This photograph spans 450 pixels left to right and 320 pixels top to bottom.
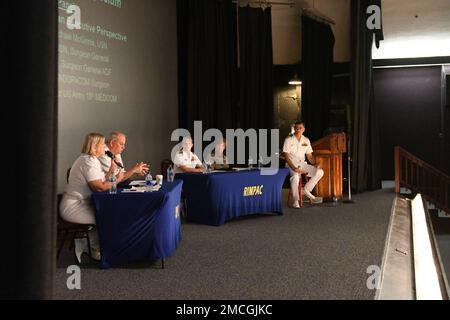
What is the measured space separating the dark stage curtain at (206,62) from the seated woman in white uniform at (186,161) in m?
2.52

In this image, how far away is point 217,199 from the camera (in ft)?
18.3

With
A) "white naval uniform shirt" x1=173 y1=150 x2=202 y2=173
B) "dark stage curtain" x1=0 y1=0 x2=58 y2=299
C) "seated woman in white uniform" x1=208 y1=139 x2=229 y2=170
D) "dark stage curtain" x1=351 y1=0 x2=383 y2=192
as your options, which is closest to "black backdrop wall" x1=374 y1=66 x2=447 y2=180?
"dark stage curtain" x1=351 y1=0 x2=383 y2=192

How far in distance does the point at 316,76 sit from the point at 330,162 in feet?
8.45

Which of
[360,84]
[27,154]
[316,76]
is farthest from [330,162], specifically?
[27,154]

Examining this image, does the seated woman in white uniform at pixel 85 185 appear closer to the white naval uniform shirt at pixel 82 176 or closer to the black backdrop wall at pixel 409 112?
the white naval uniform shirt at pixel 82 176

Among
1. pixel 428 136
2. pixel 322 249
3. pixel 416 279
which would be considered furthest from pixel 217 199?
pixel 428 136

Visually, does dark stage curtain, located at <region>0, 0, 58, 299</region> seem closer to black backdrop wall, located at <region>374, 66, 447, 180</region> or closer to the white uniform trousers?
the white uniform trousers

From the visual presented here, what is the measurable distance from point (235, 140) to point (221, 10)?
2444 mm

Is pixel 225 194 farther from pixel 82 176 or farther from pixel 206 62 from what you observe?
pixel 206 62

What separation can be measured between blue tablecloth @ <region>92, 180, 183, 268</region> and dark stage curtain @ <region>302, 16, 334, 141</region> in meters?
5.88

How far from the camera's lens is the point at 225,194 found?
5.65 metres

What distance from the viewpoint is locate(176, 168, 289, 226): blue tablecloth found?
557cm

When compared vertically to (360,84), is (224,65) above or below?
above

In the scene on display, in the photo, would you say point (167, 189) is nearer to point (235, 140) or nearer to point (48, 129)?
point (48, 129)
